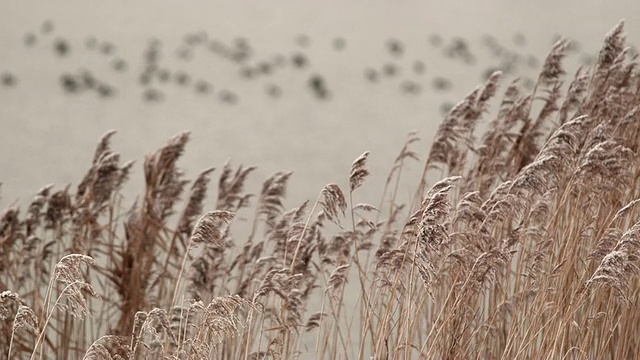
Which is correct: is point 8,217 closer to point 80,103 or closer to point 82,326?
point 82,326

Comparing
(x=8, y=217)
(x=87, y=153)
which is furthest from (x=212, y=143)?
(x=8, y=217)

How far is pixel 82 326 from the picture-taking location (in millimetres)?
3490

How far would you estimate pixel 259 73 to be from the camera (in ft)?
26.0

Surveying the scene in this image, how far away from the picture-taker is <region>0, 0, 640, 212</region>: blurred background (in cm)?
690

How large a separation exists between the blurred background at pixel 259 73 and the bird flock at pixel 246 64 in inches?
0.5

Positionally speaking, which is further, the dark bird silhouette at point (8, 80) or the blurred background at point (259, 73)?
the dark bird silhouette at point (8, 80)

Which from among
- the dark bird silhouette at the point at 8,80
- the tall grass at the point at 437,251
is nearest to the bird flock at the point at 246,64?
the dark bird silhouette at the point at 8,80

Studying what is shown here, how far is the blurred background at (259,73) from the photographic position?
6.90 meters

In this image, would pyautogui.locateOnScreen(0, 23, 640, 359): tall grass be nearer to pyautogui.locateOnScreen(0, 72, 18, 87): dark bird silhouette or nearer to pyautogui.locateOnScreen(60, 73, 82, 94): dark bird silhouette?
pyautogui.locateOnScreen(60, 73, 82, 94): dark bird silhouette

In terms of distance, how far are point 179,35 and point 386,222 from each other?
205 inches

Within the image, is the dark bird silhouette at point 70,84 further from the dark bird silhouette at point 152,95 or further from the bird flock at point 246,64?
the dark bird silhouette at point 152,95

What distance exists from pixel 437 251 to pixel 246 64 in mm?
5834

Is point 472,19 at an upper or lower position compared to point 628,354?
upper

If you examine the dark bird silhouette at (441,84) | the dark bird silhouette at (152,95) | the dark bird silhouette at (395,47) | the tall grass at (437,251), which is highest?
the dark bird silhouette at (395,47)
